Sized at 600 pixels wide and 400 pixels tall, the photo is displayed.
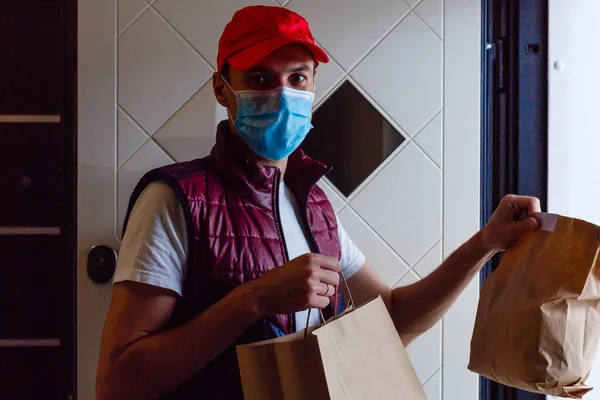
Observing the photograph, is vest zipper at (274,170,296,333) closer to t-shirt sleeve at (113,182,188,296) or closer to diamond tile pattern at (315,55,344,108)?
t-shirt sleeve at (113,182,188,296)

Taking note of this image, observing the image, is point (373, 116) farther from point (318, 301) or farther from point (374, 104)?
point (318, 301)

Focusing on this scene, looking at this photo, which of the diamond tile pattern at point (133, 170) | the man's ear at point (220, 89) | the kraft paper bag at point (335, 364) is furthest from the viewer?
the diamond tile pattern at point (133, 170)

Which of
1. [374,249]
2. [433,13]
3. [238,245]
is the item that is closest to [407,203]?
[374,249]

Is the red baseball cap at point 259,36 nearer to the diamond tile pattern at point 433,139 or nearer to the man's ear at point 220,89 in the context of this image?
the man's ear at point 220,89

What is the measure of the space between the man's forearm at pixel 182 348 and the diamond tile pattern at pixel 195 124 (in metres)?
0.55

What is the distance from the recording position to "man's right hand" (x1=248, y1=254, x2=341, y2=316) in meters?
0.86

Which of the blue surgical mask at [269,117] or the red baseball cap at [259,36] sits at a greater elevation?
the red baseball cap at [259,36]

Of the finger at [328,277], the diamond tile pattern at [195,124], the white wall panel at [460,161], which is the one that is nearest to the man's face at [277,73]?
the diamond tile pattern at [195,124]

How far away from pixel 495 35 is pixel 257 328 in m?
0.95

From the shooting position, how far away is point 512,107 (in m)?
1.43

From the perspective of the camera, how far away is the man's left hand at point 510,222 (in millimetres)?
1002

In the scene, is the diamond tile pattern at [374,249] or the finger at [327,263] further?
the diamond tile pattern at [374,249]

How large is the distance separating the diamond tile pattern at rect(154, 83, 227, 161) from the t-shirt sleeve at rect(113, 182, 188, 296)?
39 centimetres
